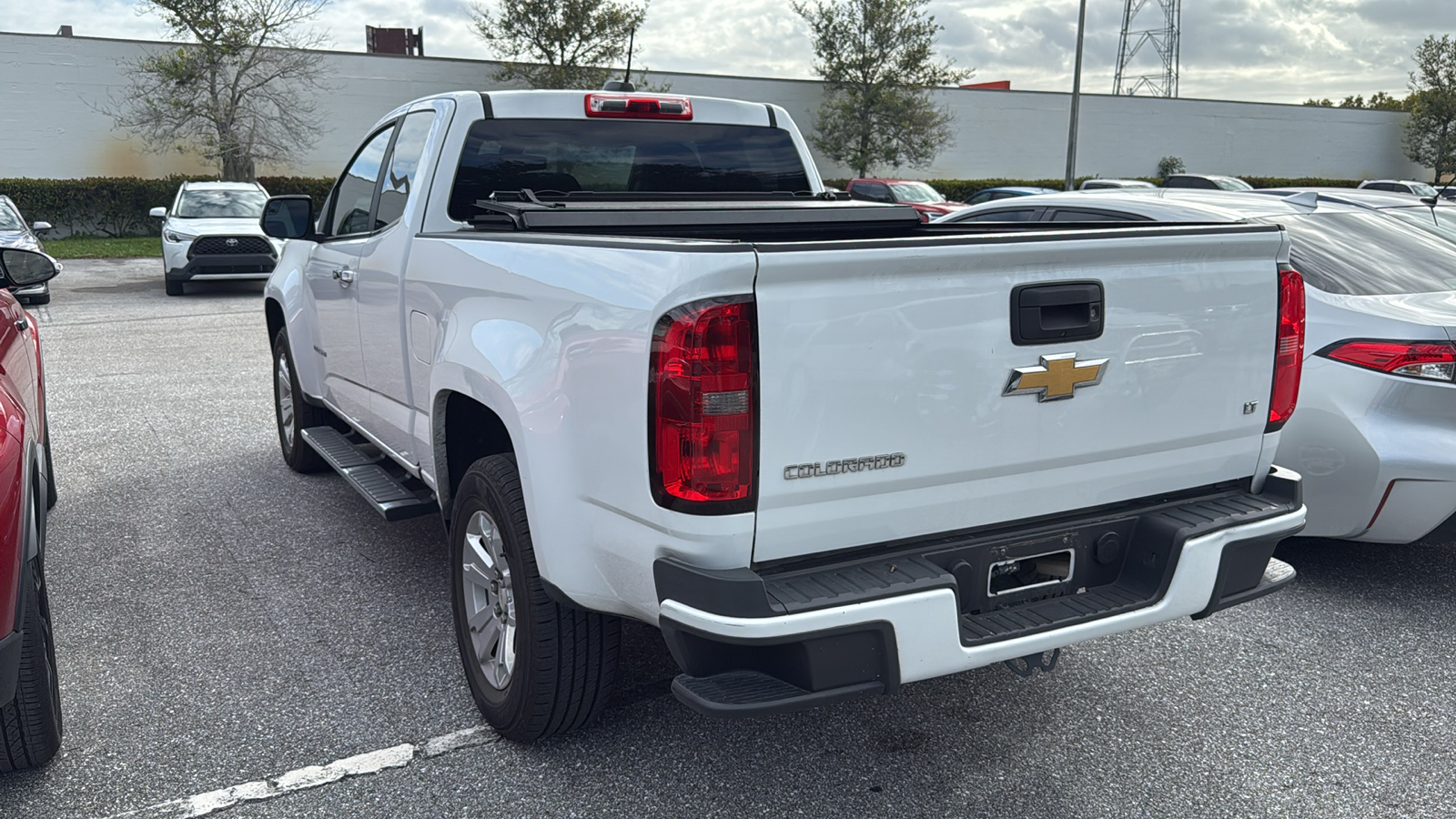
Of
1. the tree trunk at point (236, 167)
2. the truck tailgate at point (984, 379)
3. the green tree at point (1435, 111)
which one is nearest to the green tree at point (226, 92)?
the tree trunk at point (236, 167)

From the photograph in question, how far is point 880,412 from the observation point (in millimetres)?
2436

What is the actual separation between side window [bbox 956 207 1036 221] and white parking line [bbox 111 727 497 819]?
410cm

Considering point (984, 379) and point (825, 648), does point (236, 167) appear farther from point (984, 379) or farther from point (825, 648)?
point (825, 648)

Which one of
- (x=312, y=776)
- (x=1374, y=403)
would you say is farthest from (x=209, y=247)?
(x=1374, y=403)

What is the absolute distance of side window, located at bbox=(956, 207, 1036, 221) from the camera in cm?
636

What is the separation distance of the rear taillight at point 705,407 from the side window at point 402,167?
221 cm

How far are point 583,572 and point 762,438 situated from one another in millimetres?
645

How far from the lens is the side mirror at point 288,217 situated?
5031 mm

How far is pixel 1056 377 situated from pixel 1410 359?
2.36m

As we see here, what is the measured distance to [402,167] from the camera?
173 inches

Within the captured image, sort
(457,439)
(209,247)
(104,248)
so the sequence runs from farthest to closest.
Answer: (104,248), (209,247), (457,439)

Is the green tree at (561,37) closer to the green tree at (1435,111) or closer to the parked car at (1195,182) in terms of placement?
the parked car at (1195,182)

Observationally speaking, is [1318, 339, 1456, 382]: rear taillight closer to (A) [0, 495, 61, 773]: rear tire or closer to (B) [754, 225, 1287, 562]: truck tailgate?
(B) [754, 225, 1287, 562]: truck tailgate

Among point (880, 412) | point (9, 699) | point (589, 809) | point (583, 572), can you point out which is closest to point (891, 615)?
point (880, 412)
